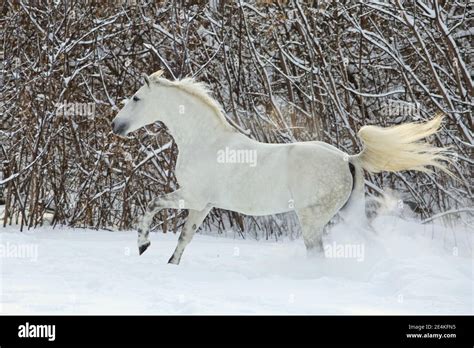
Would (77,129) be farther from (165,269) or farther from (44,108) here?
(165,269)

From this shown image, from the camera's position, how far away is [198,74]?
27.9 feet

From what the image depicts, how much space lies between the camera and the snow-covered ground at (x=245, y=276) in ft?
12.1

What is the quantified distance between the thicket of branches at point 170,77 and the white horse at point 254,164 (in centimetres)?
220

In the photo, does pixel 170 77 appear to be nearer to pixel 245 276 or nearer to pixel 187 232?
pixel 187 232

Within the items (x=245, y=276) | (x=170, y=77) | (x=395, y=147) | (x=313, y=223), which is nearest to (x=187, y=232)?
(x=245, y=276)

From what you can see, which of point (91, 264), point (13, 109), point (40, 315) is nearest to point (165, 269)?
point (91, 264)

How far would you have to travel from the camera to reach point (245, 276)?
16.5ft

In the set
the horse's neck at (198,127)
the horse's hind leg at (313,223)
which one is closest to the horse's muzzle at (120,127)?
the horse's neck at (198,127)

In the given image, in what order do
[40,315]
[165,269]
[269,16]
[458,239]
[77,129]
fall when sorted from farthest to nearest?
[77,129], [269,16], [458,239], [165,269], [40,315]

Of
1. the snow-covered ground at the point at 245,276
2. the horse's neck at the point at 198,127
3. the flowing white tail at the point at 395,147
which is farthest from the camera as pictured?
the horse's neck at the point at 198,127

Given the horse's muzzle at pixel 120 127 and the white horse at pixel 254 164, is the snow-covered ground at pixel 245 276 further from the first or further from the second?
the horse's muzzle at pixel 120 127

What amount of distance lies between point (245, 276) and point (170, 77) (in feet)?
13.7

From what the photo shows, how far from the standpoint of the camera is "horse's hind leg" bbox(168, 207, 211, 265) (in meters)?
5.47
